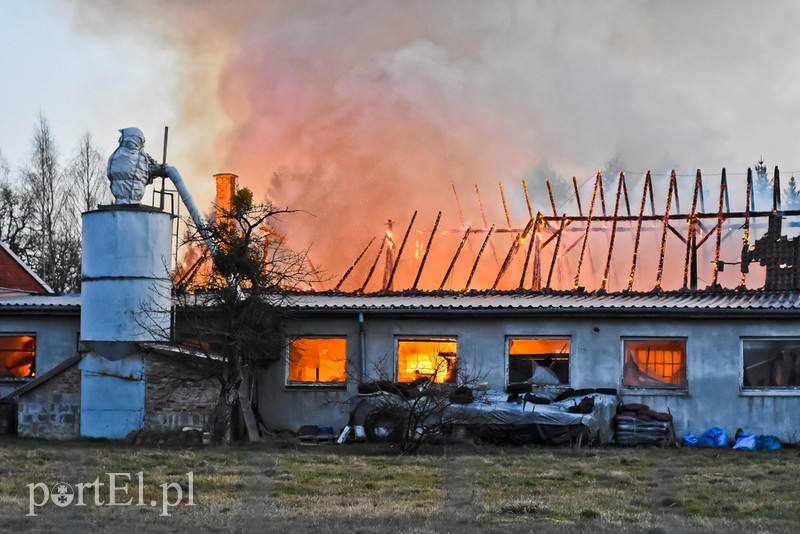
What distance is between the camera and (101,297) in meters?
24.2

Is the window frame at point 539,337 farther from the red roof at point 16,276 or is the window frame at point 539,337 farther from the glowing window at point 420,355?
the red roof at point 16,276

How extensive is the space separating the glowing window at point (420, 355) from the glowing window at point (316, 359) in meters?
1.29

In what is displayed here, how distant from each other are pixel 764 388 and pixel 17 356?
16.9 m

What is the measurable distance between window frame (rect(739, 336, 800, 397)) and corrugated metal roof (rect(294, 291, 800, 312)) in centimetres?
69

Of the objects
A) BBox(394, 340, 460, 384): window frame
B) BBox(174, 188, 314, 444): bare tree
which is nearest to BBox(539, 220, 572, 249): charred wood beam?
BBox(394, 340, 460, 384): window frame

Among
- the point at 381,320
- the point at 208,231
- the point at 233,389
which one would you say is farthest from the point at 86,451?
the point at 381,320

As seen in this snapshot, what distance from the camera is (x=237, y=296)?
23266mm

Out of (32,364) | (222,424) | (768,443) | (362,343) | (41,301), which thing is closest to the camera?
(222,424)

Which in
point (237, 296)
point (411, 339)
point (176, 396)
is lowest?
point (176, 396)

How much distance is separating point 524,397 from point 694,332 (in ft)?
13.5

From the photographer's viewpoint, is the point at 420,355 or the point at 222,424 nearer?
the point at 222,424

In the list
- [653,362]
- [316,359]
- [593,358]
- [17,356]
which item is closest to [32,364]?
[17,356]

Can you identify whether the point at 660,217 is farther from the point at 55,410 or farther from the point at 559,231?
the point at 55,410

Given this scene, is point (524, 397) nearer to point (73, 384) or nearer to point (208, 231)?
point (208, 231)
